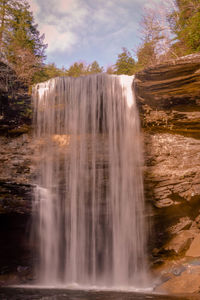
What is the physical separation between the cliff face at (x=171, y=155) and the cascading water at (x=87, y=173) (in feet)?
1.75

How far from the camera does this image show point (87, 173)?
905cm

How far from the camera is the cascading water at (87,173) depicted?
8.61m

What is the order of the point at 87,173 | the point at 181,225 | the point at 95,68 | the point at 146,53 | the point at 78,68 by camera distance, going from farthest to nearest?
the point at 95,68
the point at 78,68
the point at 146,53
the point at 87,173
the point at 181,225

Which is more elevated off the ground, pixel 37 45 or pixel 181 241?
pixel 37 45

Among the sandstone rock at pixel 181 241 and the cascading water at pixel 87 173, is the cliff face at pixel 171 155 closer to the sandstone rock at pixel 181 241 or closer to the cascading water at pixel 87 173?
the sandstone rock at pixel 181 241

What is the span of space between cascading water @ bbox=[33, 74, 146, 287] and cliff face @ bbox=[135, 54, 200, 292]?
1.75 ft

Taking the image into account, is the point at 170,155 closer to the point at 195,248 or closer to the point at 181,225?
the point at 181,225

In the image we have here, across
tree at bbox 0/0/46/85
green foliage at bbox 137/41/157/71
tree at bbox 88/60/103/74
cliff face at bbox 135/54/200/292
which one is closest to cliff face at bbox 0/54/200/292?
cliff face at bbox 135/54/200/292

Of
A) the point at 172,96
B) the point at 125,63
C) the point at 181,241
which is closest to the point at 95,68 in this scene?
the point at 125,63

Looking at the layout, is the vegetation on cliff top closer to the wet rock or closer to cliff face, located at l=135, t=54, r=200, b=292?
cliff face, located at l=135, t=54, r=200, b=292

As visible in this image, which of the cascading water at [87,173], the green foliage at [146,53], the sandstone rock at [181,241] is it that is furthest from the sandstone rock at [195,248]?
the green foliage at [146,53]

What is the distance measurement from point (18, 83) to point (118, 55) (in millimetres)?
11772

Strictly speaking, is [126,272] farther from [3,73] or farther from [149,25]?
[149,25]

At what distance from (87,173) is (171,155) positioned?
3.52m
